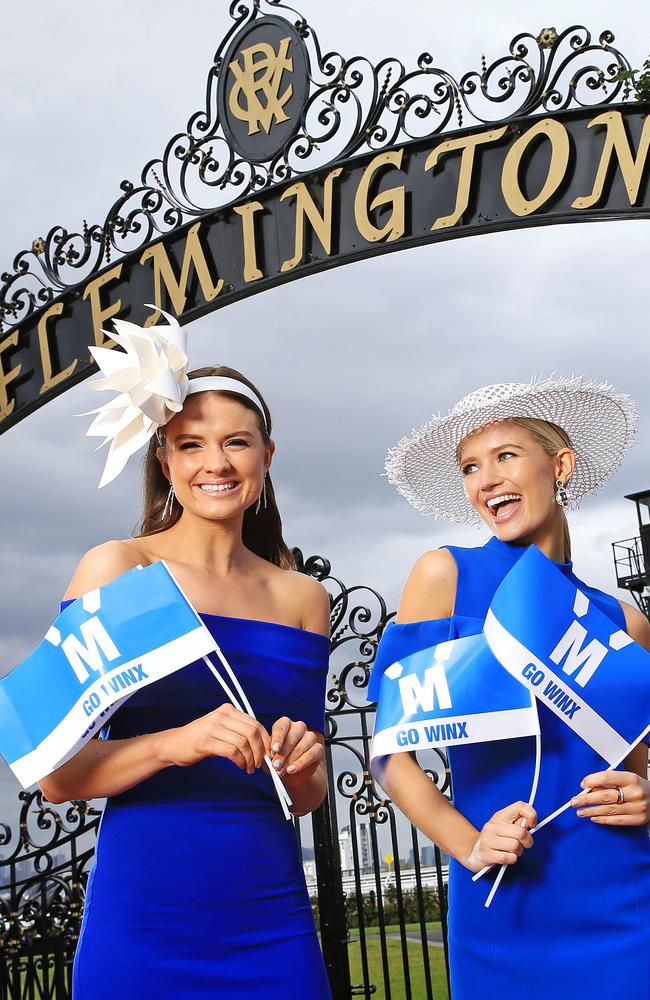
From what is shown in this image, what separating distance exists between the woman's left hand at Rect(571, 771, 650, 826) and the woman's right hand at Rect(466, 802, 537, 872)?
0.12 m

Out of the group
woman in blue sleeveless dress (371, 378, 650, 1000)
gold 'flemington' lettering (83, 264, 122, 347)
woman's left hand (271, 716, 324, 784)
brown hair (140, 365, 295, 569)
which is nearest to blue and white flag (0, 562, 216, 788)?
woman's left hand (271, 716, 324, 784)

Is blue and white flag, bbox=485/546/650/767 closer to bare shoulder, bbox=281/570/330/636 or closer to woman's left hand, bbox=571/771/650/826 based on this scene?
woman's left hand, bbox=571/771/650/826

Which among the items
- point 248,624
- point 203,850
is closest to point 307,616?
point 248,624

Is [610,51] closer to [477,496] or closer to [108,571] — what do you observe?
[477,496]

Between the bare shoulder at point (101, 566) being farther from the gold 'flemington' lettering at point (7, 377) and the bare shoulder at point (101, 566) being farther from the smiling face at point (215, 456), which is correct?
the gold 'flemington' lettering at point (7, 377)

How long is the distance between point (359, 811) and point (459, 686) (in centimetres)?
347

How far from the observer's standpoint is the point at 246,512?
97.7 inches

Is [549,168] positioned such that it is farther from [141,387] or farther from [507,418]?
[141,387]

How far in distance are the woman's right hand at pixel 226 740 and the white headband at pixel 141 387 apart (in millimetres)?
655

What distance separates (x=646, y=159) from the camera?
15.4 feet

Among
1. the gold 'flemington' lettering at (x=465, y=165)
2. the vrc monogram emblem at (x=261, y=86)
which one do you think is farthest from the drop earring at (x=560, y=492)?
the vrc monogram emblem at (x=261, y=86)

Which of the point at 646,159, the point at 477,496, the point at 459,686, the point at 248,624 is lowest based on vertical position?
the point at 459,686

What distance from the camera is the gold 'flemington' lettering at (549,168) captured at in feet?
16.0

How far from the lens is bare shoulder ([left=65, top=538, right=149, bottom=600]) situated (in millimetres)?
2076
